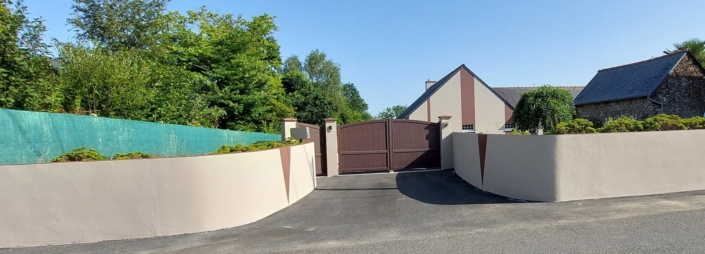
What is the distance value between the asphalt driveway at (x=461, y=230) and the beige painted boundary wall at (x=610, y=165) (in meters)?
A: 0.30

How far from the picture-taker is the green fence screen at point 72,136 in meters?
5.05

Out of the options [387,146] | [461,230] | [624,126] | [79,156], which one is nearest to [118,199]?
[79,156]

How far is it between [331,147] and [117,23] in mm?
14276

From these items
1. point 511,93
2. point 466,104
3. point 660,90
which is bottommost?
point 660,90

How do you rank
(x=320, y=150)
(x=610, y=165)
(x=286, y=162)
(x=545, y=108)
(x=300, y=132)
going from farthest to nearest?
(x=545, y=108) → (x=320, y=150) → (x=300, y=132) → (x=286, y=162) → (x=610, y=165)

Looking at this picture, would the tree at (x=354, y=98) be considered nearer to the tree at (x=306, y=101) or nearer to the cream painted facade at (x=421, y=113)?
the tree at (x=306, y=101)

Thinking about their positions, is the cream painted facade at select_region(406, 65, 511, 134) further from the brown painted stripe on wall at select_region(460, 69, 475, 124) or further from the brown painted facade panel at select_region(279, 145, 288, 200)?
the brown painted facade panel at select_region(279, 145, 288, 200)

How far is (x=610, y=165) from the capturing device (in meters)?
7.10

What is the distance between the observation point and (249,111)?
20219mm

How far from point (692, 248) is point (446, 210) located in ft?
10.9

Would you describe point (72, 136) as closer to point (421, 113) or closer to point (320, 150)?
point (320, 150)

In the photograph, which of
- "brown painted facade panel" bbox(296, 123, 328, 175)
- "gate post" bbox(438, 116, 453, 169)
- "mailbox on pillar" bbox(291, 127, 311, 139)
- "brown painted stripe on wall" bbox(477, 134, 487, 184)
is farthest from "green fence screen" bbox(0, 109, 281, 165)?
"gate post" bbox(438, 116, 453, 169)

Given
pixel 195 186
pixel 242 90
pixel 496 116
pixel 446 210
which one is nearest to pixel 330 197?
pixel 446 210

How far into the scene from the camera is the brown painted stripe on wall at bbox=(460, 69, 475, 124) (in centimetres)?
3070
